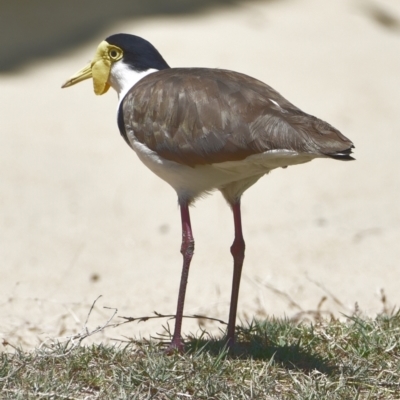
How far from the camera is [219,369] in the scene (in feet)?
12.5

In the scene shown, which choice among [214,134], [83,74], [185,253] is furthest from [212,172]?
[83,74]

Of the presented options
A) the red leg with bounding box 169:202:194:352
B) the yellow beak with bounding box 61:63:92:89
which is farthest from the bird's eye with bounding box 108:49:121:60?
the red leg with bounding box 169:202:194:352

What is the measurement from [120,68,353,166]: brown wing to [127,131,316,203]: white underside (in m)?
0.04

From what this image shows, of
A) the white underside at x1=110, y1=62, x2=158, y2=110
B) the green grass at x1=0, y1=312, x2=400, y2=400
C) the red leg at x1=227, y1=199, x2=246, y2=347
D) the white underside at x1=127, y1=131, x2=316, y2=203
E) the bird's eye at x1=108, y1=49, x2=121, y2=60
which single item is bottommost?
the green grass at x1=0, y1=312, x2=400, y2=400

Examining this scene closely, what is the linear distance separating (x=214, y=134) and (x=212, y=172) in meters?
0.22

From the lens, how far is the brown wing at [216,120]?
3.71m

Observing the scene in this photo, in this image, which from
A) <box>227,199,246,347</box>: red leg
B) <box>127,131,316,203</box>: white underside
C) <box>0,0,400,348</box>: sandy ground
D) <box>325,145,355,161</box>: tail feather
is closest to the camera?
<box>325,145,355,161</box>: tail feather

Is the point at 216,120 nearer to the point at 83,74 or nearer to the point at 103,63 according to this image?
the point at 103,63

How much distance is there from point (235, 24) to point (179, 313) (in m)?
8.43

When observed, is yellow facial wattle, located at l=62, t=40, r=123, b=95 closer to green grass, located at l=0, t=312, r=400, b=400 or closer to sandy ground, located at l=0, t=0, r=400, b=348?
sandy ground, located at l=0, t=0, r=400, b=348

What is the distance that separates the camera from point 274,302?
5922 mm

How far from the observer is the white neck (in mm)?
4629

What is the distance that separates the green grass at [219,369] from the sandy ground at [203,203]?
0.75 m

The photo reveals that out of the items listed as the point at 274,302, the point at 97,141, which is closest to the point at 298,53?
the point at 97,141
